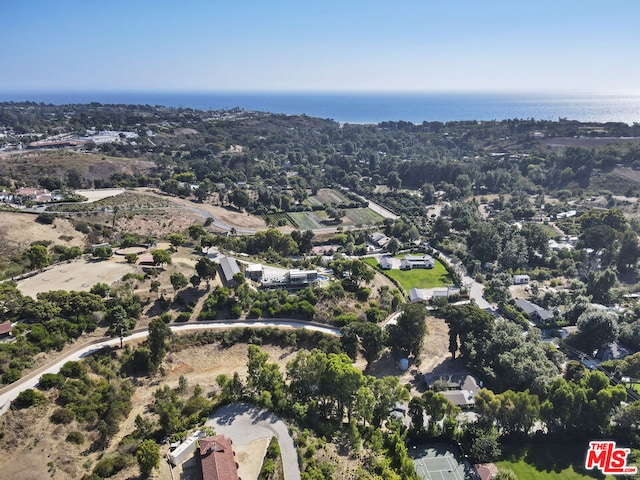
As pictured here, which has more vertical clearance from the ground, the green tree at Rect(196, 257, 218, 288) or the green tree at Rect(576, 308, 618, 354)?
the green tree at Rect(196, 257, 218, 288)

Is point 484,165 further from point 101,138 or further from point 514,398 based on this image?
point 101,138

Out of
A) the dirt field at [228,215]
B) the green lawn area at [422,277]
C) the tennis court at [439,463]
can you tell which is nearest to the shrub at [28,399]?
the tennis court at [439,463]

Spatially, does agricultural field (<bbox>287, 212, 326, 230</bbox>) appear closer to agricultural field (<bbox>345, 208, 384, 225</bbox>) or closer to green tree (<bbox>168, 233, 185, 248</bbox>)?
agricultural field (<bbox>345, 208, 384, 225</bbox>)

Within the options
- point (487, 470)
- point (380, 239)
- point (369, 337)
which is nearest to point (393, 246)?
point (380, 239)

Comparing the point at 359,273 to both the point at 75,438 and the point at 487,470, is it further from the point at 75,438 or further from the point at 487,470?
the point at 75,438

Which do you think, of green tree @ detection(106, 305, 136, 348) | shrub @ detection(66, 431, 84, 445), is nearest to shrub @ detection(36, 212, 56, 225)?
green tree @ detection(106, 305, 136, 348)

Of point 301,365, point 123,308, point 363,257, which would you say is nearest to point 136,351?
point 123,308
